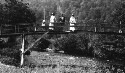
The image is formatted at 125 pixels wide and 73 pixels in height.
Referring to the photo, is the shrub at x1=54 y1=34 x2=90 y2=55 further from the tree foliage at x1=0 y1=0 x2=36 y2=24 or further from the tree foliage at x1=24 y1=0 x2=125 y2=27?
the tree foliage at x1=0 y1=0 x2=36 y2=24

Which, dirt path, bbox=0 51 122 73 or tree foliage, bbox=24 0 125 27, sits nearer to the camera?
dirt path, bbox=0 51 122 73

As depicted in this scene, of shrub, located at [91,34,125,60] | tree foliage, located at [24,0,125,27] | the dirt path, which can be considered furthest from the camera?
tree foliage, located at [24,0,125,27]

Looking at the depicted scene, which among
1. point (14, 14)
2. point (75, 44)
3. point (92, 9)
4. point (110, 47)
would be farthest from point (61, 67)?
point (92, 9)

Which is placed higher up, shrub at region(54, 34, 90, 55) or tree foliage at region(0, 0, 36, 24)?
tree foliage at region(0, 0, 36, 24)

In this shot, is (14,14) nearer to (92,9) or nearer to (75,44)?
(75,44)

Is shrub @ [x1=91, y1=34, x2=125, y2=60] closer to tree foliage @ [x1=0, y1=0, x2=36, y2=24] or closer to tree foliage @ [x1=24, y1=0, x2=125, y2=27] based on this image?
tree foliage @ [x1=24, y1=0, x2=125, y2=27]

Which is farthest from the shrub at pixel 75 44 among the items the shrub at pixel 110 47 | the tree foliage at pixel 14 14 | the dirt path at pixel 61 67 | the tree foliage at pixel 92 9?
the dirt path at pixel 61 67

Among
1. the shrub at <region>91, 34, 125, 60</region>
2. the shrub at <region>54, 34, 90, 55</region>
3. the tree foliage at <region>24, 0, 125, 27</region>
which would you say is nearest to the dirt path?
the shrub at <region>91, 34, 125, 60</region>

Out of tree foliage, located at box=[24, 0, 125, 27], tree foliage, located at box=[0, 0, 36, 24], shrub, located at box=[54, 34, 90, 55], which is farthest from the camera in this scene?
shrub, located at box=[54, 34, 90, 55]

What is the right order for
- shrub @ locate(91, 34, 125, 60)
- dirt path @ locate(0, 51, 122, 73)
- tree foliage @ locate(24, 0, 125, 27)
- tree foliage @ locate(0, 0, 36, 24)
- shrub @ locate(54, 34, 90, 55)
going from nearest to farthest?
dirt path @ locate(0, 51, 122, 73)
tree foliage @ locate(0, 0, 36, 24)
shrub @ locate(91, 34, 125, 60)
tree foliage @ locate(24, 0, 125, 27)
shrub @ locate(54, 34, 90, 55)

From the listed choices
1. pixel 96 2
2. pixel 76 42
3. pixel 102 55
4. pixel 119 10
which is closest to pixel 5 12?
pixel 76 42

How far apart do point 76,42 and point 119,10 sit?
40.8 ft

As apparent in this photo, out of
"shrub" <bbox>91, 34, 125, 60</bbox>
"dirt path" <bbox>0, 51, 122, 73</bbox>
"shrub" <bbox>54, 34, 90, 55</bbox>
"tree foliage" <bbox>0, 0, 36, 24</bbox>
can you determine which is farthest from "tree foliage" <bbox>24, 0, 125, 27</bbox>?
"tree foliage" <bbox>0, 0, 36, 24</bbox>

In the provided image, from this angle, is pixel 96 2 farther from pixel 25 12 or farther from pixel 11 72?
pixel 11 72
